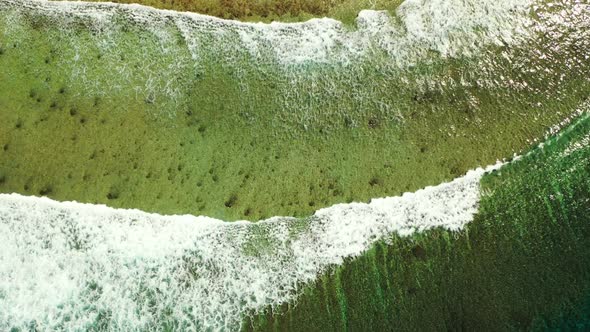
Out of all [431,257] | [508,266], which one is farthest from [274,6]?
[508,266]

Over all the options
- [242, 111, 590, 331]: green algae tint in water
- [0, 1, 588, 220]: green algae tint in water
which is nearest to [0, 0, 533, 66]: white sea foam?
[0, 1, 588, 220]: green algae tint in water

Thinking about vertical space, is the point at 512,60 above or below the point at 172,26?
below

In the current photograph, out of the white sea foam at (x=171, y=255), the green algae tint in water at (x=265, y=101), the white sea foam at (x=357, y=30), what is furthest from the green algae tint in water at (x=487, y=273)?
the white sea foam at (x=357, y=30)

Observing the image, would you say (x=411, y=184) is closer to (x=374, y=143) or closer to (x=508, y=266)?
(x=374, y=143)

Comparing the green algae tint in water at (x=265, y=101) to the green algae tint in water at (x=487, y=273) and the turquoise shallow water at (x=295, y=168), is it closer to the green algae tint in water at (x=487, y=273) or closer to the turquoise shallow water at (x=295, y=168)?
the turquoise shallow water at (x=295, y=168)

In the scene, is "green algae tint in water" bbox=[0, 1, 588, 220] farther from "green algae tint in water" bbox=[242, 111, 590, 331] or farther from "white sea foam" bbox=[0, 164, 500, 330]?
"green algae tint in water" bbox=[242, 111, 590, 331]

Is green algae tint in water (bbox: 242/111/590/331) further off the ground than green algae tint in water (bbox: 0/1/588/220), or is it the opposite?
green algae tint in water (bbox: 0/1/588/220)
